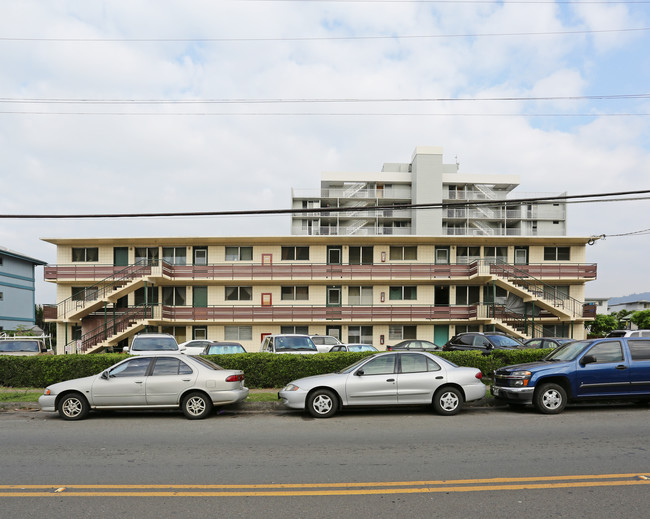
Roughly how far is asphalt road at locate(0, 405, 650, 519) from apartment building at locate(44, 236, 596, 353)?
21.3 m

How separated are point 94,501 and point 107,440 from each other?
3.39 m

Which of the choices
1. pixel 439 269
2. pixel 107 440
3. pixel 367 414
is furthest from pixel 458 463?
pixel 439 269

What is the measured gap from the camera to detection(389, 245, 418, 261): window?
3362cm

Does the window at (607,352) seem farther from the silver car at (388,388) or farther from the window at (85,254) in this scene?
the window at (85,254)

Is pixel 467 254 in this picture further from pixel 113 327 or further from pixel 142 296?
pixel 113 327

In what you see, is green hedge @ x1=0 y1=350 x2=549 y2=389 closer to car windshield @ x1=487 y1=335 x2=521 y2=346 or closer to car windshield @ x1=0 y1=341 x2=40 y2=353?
car windshield @ x1=487 y1=335 x2=521 y2=346

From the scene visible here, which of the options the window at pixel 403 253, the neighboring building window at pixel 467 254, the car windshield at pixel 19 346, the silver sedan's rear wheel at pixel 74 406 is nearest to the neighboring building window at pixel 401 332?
the window at pixel 403 253

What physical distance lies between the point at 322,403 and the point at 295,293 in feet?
74.5

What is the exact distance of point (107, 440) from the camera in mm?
8539

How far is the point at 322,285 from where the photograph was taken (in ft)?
108

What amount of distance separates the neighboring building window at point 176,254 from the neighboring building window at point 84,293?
5033 mm

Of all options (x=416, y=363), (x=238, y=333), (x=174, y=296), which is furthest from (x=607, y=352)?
(x=174, y=296)

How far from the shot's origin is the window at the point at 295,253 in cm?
3334

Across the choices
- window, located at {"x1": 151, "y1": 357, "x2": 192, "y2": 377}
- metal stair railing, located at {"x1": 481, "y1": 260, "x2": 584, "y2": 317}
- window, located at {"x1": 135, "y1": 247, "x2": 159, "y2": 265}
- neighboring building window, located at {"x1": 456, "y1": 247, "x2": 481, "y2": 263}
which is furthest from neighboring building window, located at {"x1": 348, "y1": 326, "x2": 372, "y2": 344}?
window, located at {"x1": 151, "y1": 357, "x2": 192, "y2": 377}
